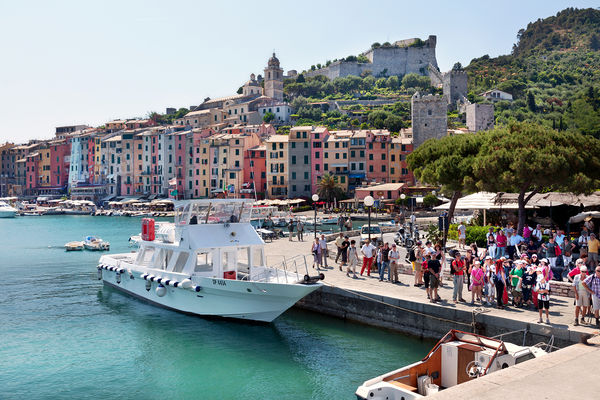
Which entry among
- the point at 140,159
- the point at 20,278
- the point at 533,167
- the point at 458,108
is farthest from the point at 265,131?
the point at 533,167

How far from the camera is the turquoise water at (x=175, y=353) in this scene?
12.5 metres

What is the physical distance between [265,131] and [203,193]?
15766 mm

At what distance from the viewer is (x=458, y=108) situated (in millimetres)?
118562

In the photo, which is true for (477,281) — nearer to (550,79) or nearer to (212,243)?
(212,243)

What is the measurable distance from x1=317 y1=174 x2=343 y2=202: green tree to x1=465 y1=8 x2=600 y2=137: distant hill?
29597mm

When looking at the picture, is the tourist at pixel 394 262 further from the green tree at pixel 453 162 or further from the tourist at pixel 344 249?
the green tree at pixel 453 162

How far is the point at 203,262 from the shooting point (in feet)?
59.8

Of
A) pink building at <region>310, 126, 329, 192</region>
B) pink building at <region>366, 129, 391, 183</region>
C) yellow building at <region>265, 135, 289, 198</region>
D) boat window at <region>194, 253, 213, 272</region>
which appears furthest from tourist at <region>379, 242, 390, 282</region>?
yellow building at <region>265, 135, 289, 198</region>

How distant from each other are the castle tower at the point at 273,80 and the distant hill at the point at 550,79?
46.2 meters

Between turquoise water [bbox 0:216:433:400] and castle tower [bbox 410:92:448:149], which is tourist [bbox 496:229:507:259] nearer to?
turquoise water [bbox 0:216:433:400]

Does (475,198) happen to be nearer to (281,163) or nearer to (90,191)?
(281,163)

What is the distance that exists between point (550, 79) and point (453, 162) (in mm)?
132418

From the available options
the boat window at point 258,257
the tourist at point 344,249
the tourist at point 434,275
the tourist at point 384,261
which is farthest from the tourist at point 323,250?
the tourist at point 434,275

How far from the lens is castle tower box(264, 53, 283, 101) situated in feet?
431
